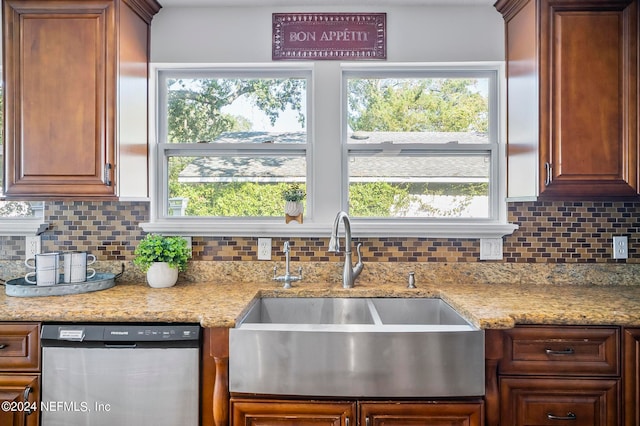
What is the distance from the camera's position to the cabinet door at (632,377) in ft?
4.91

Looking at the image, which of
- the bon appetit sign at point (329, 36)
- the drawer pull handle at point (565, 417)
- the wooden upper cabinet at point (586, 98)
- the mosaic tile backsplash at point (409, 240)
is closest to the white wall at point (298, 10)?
the bon appetit sign at point (329, 36)

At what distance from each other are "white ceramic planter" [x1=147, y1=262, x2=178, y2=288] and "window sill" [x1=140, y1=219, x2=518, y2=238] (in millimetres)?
214

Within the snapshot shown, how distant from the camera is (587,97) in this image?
5.90ft

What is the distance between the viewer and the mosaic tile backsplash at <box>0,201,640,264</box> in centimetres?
215

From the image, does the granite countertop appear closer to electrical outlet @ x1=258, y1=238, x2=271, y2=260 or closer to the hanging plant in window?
electrical outlet @ x1=258, y1=238, x2=271, y2=260

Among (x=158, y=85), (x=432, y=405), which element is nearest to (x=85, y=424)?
(x=432, y=405)

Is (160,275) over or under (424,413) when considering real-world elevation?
over

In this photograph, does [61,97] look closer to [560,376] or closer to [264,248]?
[264,248]

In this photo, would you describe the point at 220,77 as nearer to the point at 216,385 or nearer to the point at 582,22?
the point at 216,385

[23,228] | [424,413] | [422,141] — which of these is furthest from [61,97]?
[424,413]

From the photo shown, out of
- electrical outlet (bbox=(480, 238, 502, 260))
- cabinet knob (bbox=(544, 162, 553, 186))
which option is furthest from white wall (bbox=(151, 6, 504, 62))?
electrical outlet (bbox=(480, 238, 502, 260))

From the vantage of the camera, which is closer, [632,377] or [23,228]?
[632,377]

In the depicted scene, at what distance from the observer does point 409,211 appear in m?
2.26

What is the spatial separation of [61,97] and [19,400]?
51.3 inches
